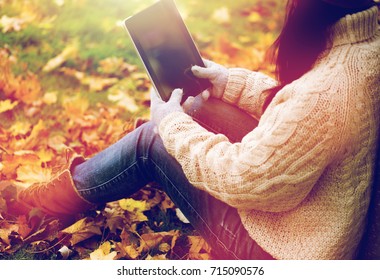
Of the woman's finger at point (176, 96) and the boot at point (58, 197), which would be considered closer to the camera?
the woman's finger at point (176, 96)

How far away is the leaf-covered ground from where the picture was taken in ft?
5.10

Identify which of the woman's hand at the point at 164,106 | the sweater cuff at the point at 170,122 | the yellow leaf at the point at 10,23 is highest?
the yellow leaf at the point at 10,23

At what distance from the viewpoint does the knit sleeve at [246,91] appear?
149cm

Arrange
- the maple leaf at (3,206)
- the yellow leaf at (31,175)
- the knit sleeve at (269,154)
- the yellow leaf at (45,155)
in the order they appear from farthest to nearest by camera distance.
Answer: the yellow leaf at (45,155)
the yellow leaf at (31,175)
the maple leaf at (3,206)
the knit sleeve at (269,154)

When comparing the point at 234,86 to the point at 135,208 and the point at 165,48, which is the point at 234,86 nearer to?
the point at 165,48

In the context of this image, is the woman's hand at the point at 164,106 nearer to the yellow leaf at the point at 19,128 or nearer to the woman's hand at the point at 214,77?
the woman's hand at the point at 214,77

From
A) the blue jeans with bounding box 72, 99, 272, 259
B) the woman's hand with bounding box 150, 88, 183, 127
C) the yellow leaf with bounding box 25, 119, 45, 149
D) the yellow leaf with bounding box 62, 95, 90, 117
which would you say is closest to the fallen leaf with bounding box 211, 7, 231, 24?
the yellow leaf with bounding box 62, 95, 90, 117

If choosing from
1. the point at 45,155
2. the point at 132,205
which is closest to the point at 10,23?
the point at 45,155

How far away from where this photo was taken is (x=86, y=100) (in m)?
2.23

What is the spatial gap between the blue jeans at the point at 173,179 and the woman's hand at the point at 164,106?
0.08 m

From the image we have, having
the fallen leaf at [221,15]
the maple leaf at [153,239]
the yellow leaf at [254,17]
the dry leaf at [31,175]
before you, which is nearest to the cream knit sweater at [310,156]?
the maple leaf at [153,239]

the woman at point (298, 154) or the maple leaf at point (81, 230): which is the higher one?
the woman at point (298, 154)
